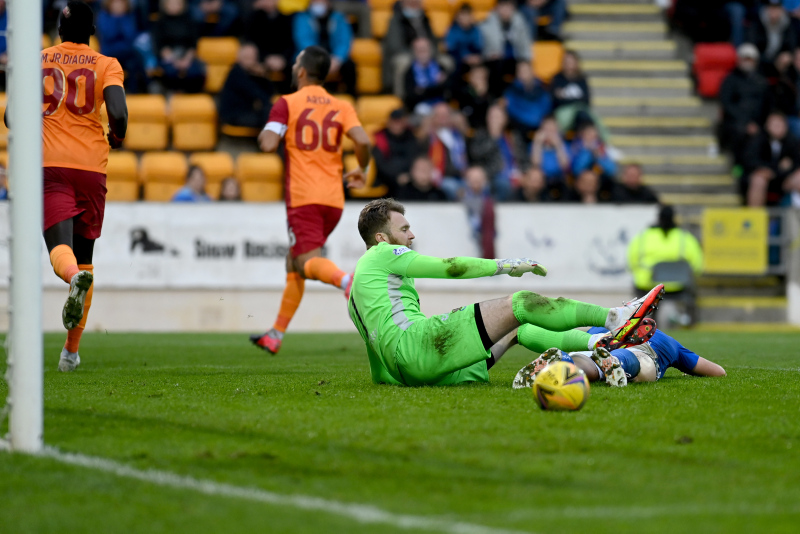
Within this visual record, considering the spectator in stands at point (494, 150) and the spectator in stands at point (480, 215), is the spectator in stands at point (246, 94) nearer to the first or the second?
the spectator in stands at point (494, 150)

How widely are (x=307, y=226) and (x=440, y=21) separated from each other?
11.0 metres

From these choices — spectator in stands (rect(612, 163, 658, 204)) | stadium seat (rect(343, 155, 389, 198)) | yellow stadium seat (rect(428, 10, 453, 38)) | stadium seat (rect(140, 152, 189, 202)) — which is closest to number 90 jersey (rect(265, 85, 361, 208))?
stadium seat (rect(343, 155, 389, 198))

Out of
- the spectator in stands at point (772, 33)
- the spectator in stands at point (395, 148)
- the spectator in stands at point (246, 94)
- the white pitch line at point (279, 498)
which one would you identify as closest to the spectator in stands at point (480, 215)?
the spectator in stands at point (395, 148)

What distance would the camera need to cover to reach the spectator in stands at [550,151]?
1653cm

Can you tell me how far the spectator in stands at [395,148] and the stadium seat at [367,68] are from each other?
201cm

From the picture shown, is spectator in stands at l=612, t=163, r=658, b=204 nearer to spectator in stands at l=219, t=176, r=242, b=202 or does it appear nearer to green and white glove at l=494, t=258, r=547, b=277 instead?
spectator in stands at l=219, t=176, r=242, b=202

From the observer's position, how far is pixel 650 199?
15742 millimetres

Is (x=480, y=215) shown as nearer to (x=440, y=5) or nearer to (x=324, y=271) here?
(x=440, y=5)

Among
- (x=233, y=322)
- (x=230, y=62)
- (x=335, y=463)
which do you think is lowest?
(x=233, y=322)

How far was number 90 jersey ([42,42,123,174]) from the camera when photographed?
23.5 feet

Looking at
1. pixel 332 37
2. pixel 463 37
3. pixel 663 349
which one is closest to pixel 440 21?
pixel 463 37

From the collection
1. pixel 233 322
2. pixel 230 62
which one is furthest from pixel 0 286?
pixel 230 62

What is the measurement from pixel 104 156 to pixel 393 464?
4.30 metres

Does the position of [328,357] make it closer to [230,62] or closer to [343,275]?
[343,275]
